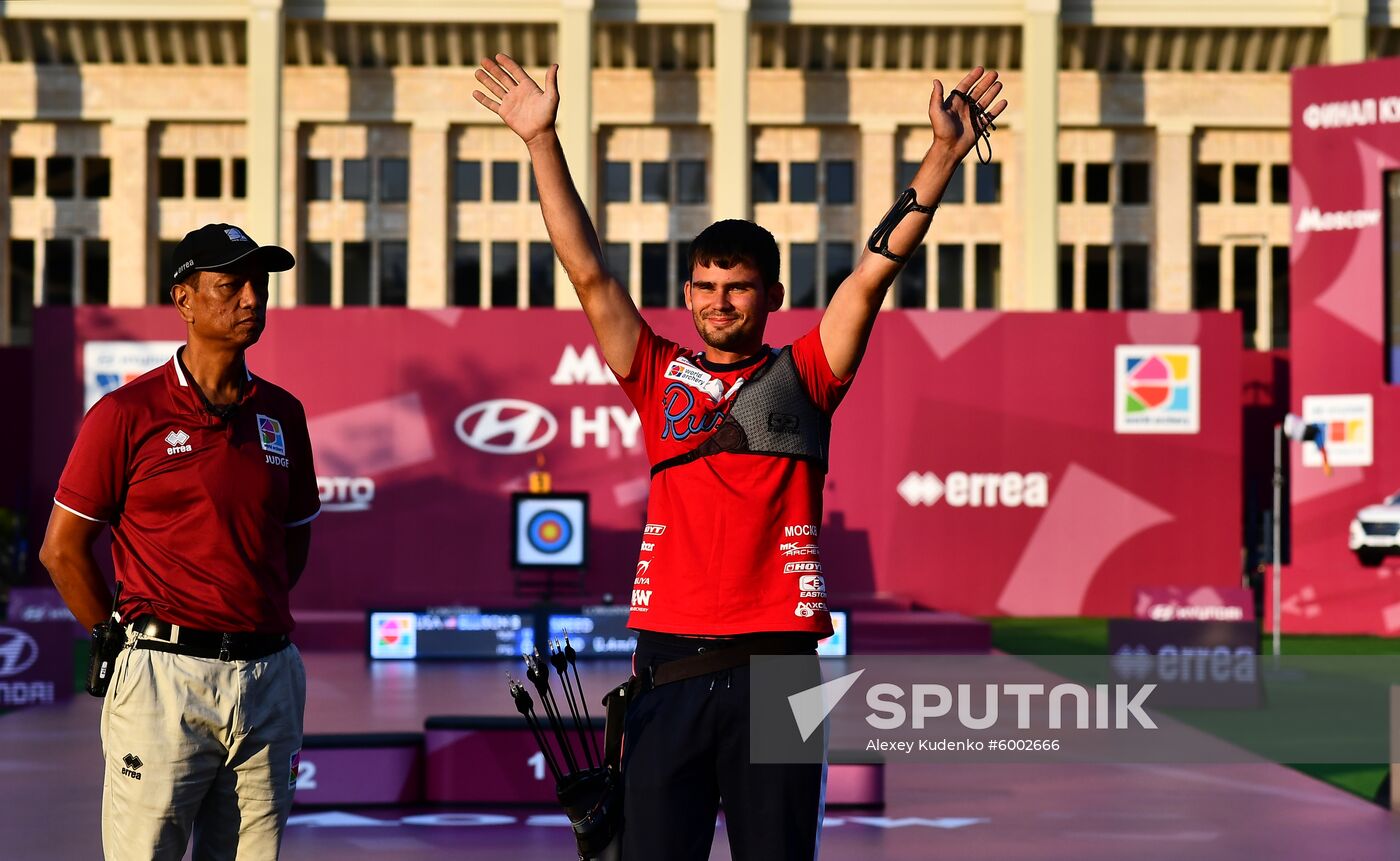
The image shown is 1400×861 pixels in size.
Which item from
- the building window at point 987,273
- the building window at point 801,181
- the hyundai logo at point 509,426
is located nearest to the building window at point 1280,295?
the building window at point 987,273

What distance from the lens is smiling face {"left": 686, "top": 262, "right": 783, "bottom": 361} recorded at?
3752 millimetres

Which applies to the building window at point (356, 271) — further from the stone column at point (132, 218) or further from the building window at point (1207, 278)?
the building window at point (1207, 278)

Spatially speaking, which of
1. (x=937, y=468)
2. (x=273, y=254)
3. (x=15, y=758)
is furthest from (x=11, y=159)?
(x=273, y=254)

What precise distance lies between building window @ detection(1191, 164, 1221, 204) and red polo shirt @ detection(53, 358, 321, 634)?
146 feet

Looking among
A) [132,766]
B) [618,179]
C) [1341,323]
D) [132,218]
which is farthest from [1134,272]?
[132,766]

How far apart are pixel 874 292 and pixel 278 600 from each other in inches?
66.3

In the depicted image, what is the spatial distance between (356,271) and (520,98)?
4331 centimetres

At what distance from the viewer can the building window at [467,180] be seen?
149 ft

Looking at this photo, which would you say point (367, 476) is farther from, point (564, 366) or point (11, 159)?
point (11, 159)

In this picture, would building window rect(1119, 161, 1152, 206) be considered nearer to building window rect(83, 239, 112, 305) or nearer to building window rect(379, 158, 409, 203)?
building window rect(379, 158, 409, 203)

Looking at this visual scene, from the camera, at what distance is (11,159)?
45.9 m

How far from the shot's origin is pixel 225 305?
4387 millimetres

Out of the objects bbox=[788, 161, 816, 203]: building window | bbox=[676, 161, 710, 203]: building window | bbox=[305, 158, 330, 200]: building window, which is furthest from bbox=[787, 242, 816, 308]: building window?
bbox=[305, 158, 330, 200]: building window

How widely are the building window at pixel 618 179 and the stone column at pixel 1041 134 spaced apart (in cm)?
1035
